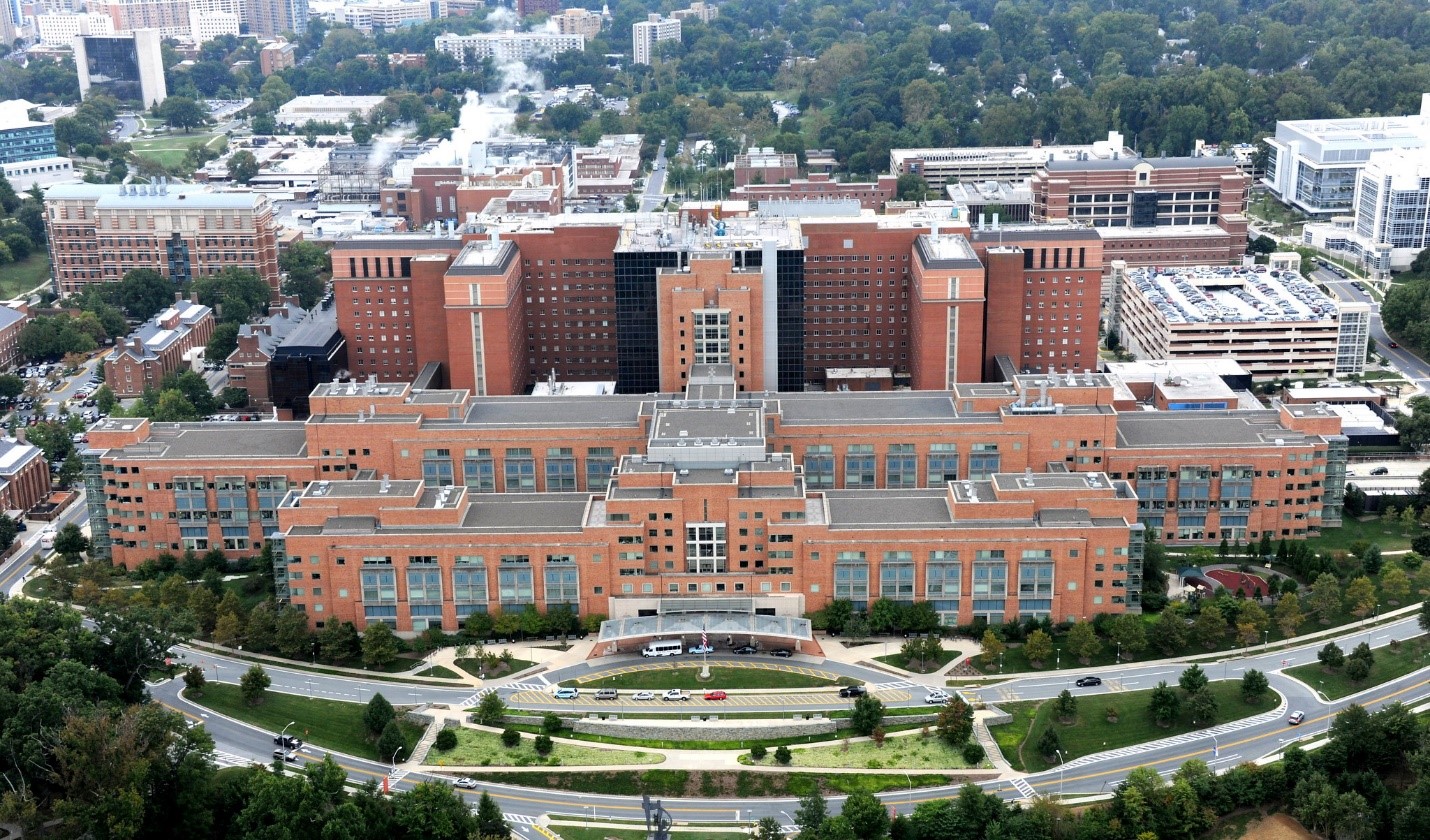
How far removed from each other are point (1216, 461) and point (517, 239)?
2944 inches

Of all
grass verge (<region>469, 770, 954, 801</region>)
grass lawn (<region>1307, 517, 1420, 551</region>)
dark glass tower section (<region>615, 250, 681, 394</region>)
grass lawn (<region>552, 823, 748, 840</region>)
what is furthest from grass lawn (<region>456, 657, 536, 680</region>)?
grass lawn (<region>1307, 517, 1420, 551</region>)

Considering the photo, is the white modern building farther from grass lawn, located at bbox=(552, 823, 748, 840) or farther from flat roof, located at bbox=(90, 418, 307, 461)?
grass lawn, located at bbox=(552, 823, 748, 840)

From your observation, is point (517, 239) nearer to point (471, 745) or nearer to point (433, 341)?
point (433, 341)

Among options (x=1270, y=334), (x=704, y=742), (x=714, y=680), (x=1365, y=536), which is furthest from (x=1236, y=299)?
(x=704, y=742)

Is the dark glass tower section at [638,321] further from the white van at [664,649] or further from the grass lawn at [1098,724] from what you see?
the grass lawn at [1098,724]

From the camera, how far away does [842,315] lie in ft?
578

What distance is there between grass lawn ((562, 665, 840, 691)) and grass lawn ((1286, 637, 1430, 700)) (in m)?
33.2

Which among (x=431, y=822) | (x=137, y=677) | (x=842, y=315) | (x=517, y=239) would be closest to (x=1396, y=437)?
(x=842, y=315)

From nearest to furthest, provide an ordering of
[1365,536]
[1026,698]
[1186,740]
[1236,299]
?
[1186,740] → [1026,698] → [1365,536] → [1236,299]

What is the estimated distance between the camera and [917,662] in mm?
124625

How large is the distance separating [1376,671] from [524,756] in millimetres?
61803

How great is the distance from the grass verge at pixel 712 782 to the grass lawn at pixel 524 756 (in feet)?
3.62

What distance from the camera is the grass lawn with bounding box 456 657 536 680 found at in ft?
409

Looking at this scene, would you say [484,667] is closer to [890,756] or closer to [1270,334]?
[890,756]
